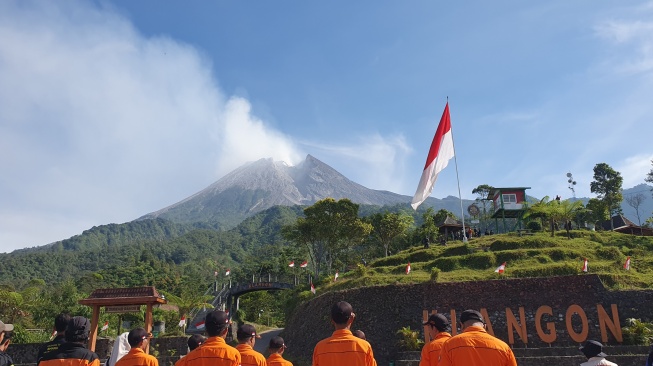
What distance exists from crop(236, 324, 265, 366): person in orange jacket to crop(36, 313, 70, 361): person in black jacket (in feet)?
5.55

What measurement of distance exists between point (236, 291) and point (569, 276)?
83.1 feet

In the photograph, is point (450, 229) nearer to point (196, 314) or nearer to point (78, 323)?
point (196, 314)

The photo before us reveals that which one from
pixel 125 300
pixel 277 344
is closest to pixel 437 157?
pixel 125 300

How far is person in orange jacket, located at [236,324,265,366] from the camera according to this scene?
441 centimetres

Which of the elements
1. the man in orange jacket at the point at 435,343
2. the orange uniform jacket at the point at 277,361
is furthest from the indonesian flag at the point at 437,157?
the man in orange jacket at the point at 435,343

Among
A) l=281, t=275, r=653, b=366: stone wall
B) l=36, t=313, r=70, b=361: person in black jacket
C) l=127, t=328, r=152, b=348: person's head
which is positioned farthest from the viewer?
l=281, t=275, r=653, b=366: stone wall

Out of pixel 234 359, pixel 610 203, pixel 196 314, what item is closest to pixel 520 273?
pixel 234 359

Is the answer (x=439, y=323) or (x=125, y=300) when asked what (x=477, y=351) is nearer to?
(x=439, y=323)

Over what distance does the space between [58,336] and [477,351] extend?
408 centimetres

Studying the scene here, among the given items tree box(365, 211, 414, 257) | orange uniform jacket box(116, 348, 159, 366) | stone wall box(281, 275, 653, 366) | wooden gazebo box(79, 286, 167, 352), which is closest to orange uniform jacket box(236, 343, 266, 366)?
orange uniform jacket box(116, 348, 159, 366)

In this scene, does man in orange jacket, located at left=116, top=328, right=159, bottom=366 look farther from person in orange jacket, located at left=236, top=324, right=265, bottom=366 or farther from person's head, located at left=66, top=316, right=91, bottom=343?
person in orange jacket, located at left=236, top=324, right=265, bottom=366

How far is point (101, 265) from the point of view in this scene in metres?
92.5

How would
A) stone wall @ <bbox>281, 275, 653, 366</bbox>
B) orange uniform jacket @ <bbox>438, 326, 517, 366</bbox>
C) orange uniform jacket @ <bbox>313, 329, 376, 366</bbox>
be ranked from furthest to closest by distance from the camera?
stone wall @ <bbox>281, 275, 653, 366</bbox> → orange uniform jacket @ <bbox>313, 329, 376, 366</bbox> → orange uniform jacket @ <bbox>438, 326, 517, 366</bbox>

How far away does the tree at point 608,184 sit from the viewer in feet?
151
